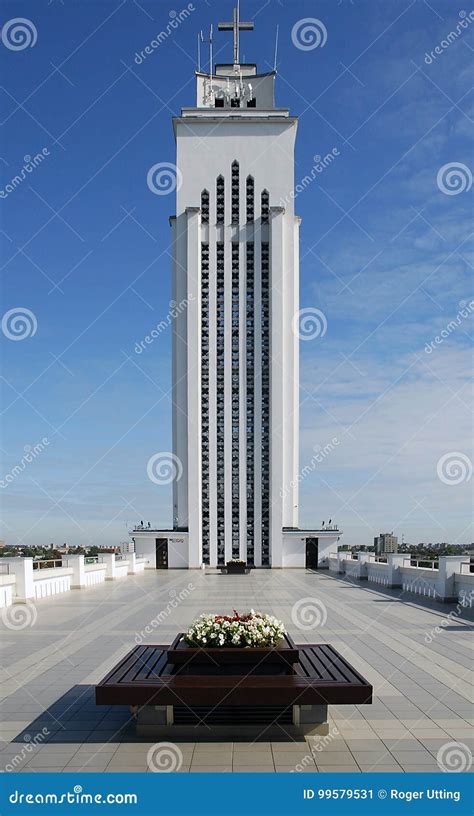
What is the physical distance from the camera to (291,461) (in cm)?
4359

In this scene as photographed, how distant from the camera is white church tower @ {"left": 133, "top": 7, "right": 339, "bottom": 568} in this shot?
42.1 metres

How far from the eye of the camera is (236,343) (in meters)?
44.0

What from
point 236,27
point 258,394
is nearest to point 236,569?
point 258,394

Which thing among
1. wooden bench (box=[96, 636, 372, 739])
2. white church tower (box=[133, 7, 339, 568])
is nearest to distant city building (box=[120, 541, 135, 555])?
white church tower (box=[133, 7, 339, 568])

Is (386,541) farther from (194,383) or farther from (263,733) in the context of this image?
(263,733)

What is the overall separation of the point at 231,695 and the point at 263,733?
0.60 metres

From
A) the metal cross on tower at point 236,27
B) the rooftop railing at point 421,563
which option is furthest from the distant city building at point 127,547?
the metal cross on tower at point 236,27

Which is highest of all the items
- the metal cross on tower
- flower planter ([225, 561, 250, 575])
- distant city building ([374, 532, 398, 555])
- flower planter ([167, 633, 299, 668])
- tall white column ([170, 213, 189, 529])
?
the metal cross on tower

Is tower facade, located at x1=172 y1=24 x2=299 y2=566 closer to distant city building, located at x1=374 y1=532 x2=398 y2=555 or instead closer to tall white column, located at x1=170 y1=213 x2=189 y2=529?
tall white column, located at x1=170 y1=213 x2=189 y2=529

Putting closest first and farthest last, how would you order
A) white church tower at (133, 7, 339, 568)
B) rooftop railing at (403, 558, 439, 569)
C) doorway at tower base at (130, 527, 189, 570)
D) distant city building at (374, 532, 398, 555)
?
rooftop railing at (403, 558, 439, 569) → distant city building at (374, 532, 398, 555) → doorway at tower base at (130, 527, 189, 570) → white church tower at (133, 7, 339, 568)

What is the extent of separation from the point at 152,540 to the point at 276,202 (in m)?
25.4

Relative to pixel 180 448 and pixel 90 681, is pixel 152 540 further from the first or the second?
pixel 90 681

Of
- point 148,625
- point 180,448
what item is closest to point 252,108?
point 180,448

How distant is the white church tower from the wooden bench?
34772 millimetres
